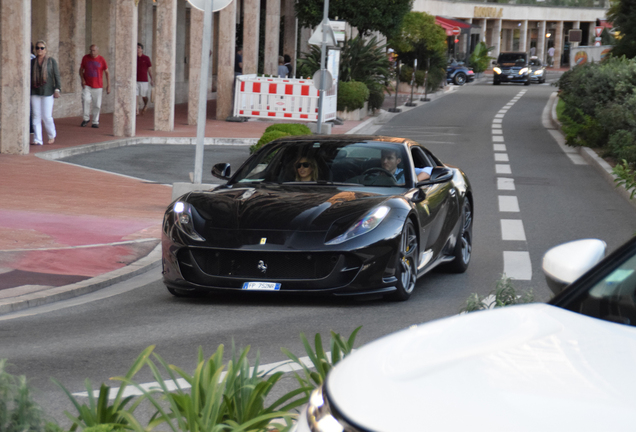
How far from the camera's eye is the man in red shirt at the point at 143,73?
26750 mm

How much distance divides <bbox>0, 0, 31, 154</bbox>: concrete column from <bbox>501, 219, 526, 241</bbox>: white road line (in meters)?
8.99

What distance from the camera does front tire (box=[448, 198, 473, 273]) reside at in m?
8.84

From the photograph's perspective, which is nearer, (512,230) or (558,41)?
(512,230)

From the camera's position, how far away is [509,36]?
342ft

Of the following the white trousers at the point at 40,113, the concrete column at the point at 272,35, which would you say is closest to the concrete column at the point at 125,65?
the white trousers at the point at 40,113

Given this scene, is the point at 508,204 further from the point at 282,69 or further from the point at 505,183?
the point at 282,69

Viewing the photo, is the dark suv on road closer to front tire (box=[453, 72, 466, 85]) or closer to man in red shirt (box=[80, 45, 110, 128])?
front tire (box=[453, 72, 466, 85])

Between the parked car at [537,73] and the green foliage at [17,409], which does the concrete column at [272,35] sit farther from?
the parked car at [537,73]

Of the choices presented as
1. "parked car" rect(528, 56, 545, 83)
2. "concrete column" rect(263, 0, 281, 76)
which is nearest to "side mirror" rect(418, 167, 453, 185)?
"concrete column" rect(263, 0, 281, 76)

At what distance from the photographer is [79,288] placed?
7.93m

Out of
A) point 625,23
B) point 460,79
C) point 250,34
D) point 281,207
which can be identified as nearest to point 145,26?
point 250,34

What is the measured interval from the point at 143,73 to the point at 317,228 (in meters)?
21.2

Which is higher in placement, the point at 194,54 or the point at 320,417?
the point at 194,54

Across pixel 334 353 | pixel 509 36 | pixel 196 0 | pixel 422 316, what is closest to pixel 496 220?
pixel 196 0
